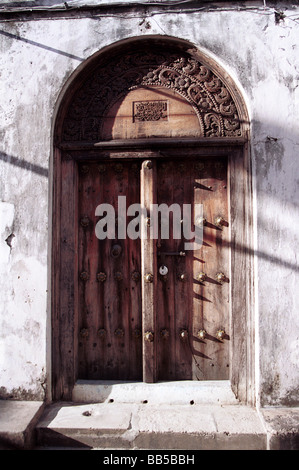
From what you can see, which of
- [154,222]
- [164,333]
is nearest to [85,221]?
[154,222]

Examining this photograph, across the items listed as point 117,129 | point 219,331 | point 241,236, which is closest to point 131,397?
point 219,331

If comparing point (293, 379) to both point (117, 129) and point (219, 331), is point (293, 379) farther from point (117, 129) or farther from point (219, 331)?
point (117, 129)

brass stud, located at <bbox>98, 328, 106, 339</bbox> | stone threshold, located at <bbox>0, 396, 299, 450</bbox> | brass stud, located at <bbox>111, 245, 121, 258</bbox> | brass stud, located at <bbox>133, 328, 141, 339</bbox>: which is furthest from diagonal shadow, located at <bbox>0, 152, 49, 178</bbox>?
stone threshold, located at <bbox>0, 396, 299, 450</bbox>

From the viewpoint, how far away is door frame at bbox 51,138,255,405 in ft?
8.79

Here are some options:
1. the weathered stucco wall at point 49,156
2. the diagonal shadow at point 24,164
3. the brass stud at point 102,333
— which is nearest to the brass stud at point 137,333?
the brass stud at point 102,333

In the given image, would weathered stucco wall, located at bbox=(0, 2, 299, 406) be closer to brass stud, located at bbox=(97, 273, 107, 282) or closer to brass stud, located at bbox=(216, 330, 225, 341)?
brass stud, located at bbox=(216, 330, 225, 341)

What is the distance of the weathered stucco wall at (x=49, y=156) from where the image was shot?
2.58m

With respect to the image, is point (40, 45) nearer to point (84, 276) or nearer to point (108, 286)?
point (84, 276)

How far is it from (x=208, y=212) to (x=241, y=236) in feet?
1.15

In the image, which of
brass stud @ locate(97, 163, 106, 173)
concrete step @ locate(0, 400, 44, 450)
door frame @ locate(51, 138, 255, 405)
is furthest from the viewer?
brass stud @ locate(97, 163, 106, 173)

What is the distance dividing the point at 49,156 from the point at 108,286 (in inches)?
47.6

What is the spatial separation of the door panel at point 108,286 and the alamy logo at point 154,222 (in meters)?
0.04

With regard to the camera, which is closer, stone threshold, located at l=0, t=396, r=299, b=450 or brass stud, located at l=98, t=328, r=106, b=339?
stone threshold, located at l=0, t=396, r=299, b=450

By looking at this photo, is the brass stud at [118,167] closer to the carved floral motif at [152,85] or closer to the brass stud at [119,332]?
the carved floral motif at [152,85]
